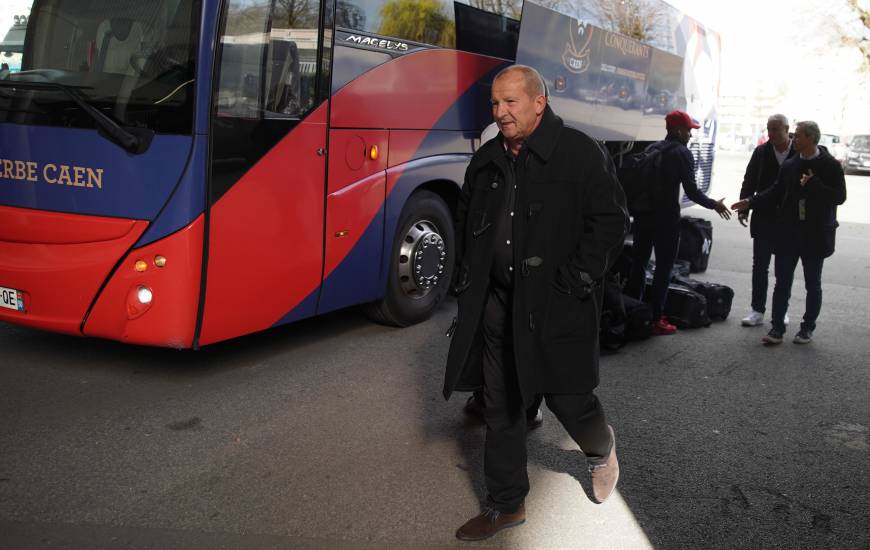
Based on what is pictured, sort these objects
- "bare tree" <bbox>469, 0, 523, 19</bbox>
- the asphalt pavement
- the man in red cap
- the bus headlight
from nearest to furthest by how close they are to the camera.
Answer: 1. the asphalt pavement
2. the bus headlight
3. the man in red cap
4. "bare tree" <bbox>469, 0, 523, 19</bbox>

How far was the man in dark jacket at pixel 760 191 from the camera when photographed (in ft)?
23.8

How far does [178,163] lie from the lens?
496 centimetres

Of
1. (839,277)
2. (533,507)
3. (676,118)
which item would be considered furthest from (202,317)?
(839,277)

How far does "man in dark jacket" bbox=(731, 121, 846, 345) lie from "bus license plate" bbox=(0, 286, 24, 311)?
5.32 metres

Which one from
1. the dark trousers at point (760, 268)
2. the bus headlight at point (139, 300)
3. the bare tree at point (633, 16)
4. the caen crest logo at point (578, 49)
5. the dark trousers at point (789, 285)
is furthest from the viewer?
the bare tree at point (633, 16)

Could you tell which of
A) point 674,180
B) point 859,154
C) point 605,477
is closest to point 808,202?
point 674,180

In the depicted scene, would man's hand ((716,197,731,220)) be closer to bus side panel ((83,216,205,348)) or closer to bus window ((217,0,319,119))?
bus window ((217,0,319,119))

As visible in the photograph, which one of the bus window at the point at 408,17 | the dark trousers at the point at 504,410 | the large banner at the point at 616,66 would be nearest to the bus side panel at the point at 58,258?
the bus window at the point at 408,17

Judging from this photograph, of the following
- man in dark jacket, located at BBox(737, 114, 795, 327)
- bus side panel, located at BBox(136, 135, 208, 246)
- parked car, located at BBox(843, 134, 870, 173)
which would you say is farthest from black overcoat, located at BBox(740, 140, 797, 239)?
parked car, located at BBox(843, 134, 870, 173)

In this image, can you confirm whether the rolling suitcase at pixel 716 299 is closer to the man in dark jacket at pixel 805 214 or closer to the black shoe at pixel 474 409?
the man in dark jacket at pixel 805 214

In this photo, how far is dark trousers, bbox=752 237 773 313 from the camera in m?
7.30

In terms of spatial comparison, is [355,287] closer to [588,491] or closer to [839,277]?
[588,491]

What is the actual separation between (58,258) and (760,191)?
211 inches

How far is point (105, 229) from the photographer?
5.10m
